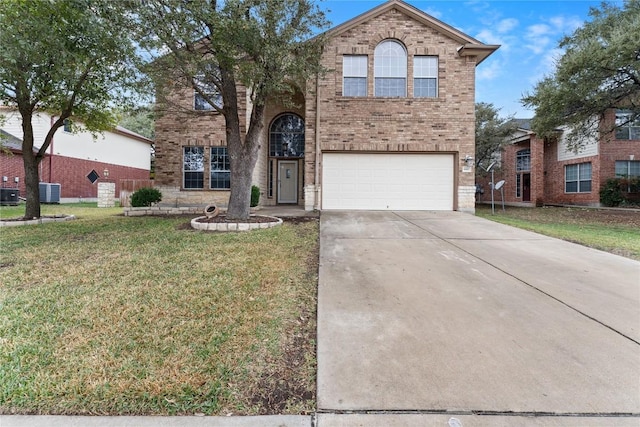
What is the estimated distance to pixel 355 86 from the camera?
469 inches

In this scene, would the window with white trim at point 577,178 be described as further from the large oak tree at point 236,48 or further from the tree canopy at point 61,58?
the tree canopy at point 61,58

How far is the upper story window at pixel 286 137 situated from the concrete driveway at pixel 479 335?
33.1 feet

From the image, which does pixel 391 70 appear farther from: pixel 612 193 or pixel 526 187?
pixel 526 187

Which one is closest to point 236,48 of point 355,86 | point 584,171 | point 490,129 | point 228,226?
point 228,226

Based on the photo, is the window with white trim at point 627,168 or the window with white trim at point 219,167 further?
the window with white trim at point 627,168

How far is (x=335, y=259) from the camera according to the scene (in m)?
5.31

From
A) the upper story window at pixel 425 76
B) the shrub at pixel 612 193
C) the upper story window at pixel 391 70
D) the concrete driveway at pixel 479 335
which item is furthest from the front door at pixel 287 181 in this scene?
the shrub at pixel 612 193

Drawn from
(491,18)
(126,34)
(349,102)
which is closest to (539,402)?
(126,34)

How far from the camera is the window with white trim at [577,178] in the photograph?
18734 millimetres

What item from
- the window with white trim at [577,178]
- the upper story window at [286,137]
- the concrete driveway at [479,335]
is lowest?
the concrete driveway at [479,335]

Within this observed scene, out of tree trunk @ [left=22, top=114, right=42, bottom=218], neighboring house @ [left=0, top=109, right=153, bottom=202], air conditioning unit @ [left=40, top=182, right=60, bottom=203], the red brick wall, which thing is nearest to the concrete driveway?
tree trunk @ [left=22, top=114, right=42, bottom=218]

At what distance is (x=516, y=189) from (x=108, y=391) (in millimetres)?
25548

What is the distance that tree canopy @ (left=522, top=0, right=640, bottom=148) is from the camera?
10.4 meters

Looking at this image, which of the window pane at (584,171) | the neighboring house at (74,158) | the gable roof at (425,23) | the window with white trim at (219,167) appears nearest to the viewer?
the gable roof at (425,23)
